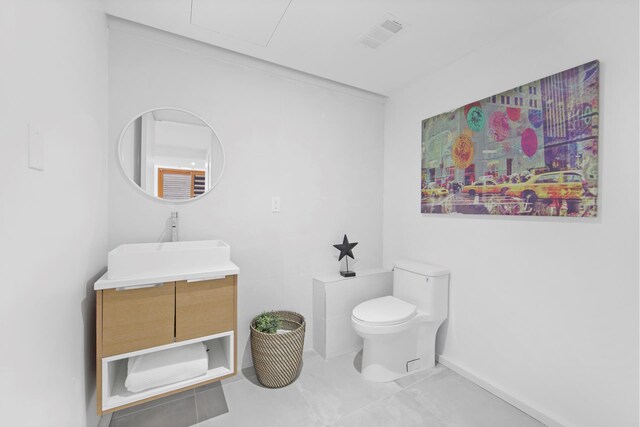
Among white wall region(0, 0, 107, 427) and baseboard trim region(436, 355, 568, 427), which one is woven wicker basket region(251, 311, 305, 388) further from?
baseboard trim region(436, 355, 568, 427)

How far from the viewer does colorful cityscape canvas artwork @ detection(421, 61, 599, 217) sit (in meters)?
1.53

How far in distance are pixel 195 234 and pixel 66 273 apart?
0.87 meters

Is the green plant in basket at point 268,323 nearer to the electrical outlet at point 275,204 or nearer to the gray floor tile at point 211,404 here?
the gray floor tile at point 211,404

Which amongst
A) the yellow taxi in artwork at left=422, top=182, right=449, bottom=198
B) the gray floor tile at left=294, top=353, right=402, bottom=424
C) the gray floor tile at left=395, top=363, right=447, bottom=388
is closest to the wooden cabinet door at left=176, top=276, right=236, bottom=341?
the gray floor tile at left=294, top=353, right=402, bottom=424

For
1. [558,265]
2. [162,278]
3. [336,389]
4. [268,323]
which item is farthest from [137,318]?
[558,265]

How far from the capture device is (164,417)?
1.70 metres

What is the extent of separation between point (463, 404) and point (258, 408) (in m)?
1.26

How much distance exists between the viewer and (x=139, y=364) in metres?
1.54

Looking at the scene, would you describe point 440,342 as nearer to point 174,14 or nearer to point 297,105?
point 297,105

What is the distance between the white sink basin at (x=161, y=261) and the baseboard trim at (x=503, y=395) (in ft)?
5.98

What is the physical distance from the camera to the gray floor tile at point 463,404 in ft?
5.52

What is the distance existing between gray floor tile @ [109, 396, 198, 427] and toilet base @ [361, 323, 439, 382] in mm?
1141

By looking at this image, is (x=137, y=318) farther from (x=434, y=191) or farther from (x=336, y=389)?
(x=434, y=191)

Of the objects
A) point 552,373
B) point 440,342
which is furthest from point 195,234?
point 552,373
